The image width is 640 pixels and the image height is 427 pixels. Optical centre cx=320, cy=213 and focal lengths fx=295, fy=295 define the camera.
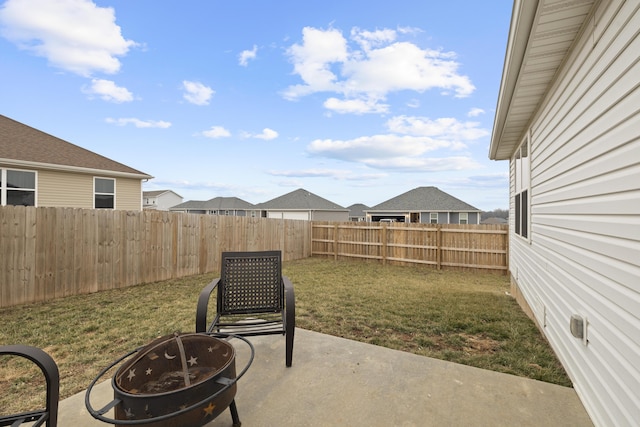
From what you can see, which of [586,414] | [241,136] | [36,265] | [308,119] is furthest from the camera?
[241,136]

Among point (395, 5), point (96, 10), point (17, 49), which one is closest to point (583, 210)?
point (395, 5)

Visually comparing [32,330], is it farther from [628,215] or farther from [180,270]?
[628,215]

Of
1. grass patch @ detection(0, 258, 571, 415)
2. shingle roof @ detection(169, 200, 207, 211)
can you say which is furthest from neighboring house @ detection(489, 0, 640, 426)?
shingle roof @ detection(169, 200, 207, 211)

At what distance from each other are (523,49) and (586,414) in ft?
9.27

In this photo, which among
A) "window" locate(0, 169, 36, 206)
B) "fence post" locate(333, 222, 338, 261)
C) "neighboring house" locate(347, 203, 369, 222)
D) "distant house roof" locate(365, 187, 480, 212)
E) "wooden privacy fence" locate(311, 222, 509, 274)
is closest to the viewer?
"window" locate(0, 169, 36, 206)

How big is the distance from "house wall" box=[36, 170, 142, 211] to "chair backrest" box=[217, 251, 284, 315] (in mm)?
9718

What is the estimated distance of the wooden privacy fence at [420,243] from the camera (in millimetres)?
9016

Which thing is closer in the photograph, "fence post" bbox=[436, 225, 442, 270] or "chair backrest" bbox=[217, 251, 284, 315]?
"chair backrest" bbox=[217, 251, 284, 315]

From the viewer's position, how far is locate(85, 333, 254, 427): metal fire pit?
131cm

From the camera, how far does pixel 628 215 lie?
1.54m

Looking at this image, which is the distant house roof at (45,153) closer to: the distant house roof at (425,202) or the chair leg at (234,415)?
the chair leg at (234,415)

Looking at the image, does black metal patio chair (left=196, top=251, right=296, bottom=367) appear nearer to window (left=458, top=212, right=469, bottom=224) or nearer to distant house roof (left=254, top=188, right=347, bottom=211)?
window (left=458, top=212, right=469, bottom=224)

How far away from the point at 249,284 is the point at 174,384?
57.7 inches

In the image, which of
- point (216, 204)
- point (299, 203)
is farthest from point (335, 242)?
point (216, 204)
